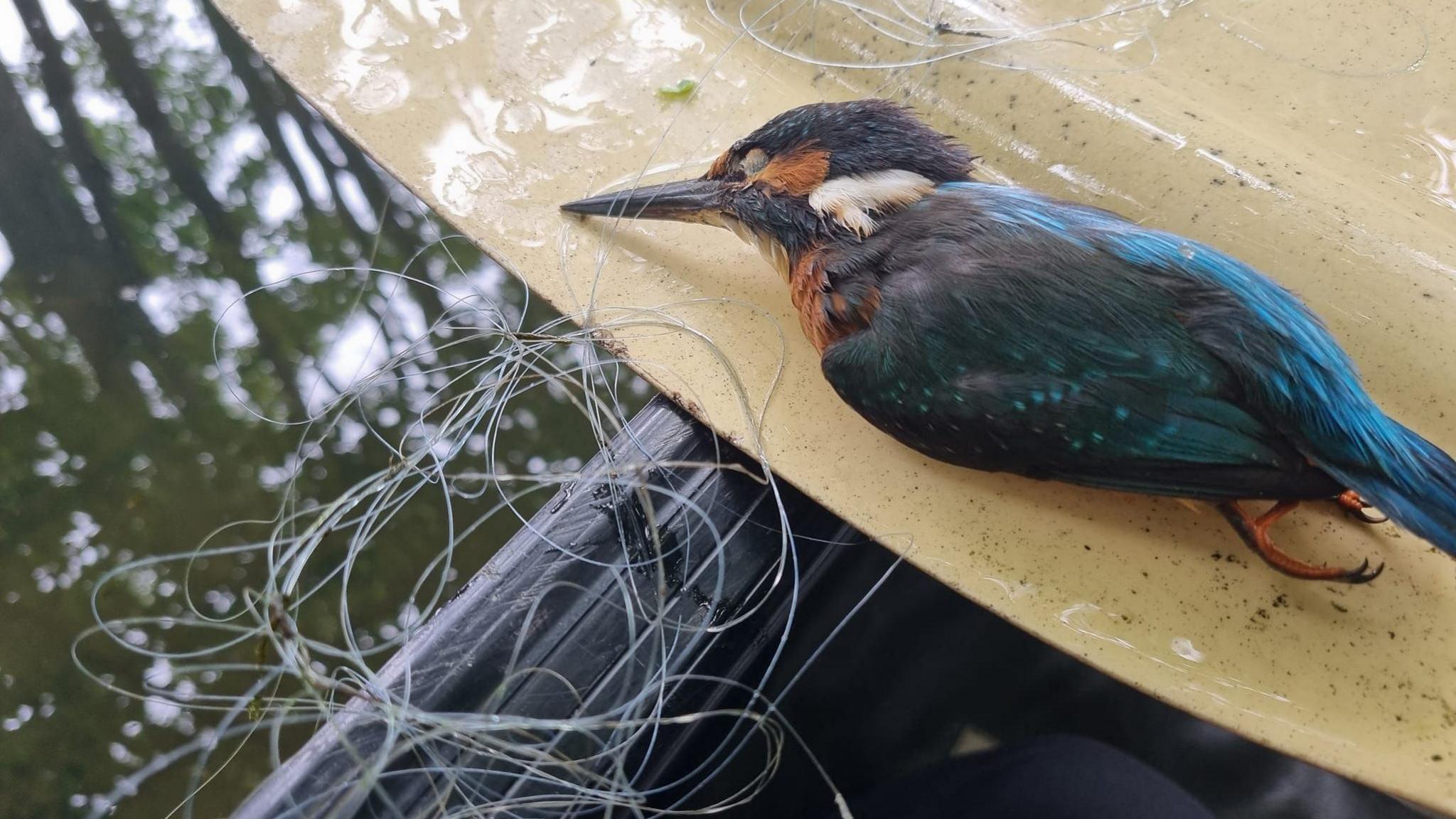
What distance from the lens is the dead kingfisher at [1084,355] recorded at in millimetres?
844

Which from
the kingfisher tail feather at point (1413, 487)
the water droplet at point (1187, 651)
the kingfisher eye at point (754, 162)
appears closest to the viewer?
the kingfisher tail feather at point (1413, 487)

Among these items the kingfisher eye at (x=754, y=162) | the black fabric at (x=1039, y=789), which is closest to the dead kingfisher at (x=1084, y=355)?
the kingfisher eye at (x=754, y=162)

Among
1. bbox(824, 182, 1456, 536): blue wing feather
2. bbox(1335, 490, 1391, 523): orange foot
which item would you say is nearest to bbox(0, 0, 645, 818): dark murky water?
bbox(824, 182, 1456, 536): blue wing feather

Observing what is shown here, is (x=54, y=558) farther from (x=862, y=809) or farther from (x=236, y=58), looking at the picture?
(x=862, y=809)

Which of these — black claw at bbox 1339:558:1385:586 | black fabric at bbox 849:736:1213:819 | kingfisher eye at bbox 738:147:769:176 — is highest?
kingfisher eye at bbox 738:147:769:176

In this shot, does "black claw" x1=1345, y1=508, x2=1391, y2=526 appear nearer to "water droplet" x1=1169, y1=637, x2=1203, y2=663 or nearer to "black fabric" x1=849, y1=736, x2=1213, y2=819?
"water droplet" x1=1169, y1=637, x2=1203, y2=663

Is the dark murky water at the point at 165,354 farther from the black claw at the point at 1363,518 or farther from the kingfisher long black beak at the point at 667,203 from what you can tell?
the black claw at the point at 1363,518

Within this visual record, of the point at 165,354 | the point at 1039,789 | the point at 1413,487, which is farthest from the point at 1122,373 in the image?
the point at 165,354

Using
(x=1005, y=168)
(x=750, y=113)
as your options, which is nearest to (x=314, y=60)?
(x=750, y=113)

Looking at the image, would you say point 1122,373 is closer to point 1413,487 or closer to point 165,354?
point 1413,487

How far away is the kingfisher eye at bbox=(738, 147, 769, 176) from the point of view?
45.5 inches

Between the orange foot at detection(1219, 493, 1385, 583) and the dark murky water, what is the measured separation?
3.33 feet

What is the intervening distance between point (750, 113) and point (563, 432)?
687mm

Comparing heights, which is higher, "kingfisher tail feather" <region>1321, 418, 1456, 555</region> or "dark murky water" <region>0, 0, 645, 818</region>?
"kingfisher tail feather" <region>1321, 418, 1456, 555</region>
